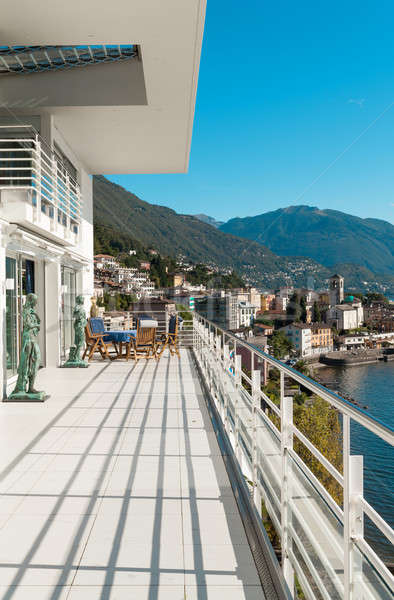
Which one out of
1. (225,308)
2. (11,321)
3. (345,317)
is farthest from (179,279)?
(11,321)

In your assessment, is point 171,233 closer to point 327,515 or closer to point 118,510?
point 118,510

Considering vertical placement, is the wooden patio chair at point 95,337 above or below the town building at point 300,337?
above

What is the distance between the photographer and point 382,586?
102 cm

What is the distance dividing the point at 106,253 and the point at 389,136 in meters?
29.4

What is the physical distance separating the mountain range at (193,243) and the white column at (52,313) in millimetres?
19706

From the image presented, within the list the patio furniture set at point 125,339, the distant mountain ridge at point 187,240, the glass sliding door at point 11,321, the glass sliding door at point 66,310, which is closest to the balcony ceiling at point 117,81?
the glass sliding door at point 66,310

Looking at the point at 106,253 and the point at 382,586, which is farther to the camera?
the point at 106,253

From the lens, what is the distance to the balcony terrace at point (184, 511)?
127 cm

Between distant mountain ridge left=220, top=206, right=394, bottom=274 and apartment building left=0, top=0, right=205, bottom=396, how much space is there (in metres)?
30.8

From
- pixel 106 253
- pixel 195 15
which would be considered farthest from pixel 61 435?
pixel 106 253

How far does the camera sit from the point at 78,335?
817 cm

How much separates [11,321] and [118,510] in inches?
192

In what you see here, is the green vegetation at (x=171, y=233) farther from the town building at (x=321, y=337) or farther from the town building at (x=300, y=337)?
the town building at (x=321, y=337)

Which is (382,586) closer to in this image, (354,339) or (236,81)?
(354,339)
